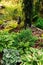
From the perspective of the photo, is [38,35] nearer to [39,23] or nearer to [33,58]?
[39,23]

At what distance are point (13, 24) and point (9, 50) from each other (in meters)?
3.71

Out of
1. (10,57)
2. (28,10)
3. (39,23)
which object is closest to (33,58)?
(10,57)

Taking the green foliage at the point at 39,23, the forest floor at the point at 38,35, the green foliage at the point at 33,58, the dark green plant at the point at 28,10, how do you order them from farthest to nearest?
the green foliage at the point at 39,23 < the dark green plant at the point at 28,10 < the forest floor at the point at 38,35 < the green foliage at the point at 33,58

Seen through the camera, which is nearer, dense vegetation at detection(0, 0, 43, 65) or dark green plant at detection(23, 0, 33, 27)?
dense vegetation at detection(0, 0, 43, 65)

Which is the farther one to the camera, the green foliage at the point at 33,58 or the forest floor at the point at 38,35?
the forest floor at the point at 38,35

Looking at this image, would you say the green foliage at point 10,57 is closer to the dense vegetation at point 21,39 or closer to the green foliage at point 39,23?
the dense vegetation at point 21,39

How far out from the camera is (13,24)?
34.8ft

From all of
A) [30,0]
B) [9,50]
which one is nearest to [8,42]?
[9,50]

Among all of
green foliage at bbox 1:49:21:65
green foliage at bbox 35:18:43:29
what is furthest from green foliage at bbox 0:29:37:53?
green foliage at bbox 35:18:43:29

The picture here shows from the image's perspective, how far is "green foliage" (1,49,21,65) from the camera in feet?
22.1

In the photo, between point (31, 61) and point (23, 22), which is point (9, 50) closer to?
point (31, 61)

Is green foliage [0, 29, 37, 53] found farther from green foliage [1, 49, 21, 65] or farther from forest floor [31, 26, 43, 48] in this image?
forest floor [31, 26, 43, 48]

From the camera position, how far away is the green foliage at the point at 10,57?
6.75 m

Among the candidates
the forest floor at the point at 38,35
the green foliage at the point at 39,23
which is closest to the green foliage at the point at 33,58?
the forest floor at the point at 38,35
